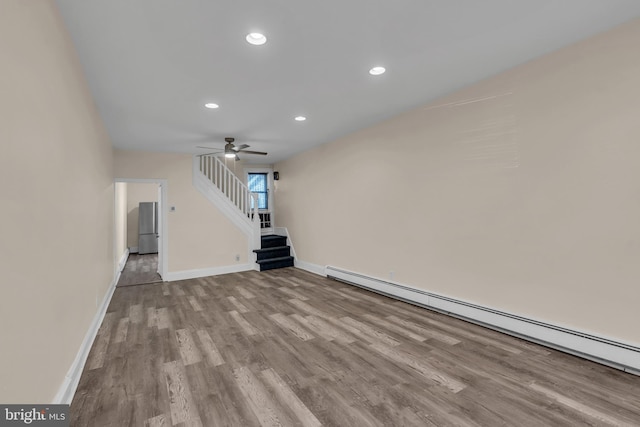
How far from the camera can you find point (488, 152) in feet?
10.6

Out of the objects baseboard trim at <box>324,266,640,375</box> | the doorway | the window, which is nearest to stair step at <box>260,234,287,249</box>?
the doorway

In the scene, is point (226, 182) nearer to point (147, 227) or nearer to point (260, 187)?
point (260, 187)

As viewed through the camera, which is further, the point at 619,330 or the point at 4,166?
the point at 619,330

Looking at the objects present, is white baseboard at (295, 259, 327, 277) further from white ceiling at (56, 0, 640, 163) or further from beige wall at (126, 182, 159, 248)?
beige wall at (126, 182, 159, 248)

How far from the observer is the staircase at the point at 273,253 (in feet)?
22.5

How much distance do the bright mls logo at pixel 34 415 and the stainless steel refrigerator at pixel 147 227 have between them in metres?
9.38

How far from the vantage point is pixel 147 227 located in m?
10.1

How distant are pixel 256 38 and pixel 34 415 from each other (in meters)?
2.71

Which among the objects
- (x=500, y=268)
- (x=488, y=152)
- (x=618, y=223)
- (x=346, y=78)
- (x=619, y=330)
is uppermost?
(x=346, y=78)

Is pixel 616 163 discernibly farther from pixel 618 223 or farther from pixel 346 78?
pixel 346 78

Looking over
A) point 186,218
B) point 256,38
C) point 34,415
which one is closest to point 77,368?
point 34,415

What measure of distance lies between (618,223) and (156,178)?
6.88 m

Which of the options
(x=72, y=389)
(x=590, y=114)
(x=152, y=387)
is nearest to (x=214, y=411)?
(x=152, y=387)

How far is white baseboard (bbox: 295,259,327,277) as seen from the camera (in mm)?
6139
